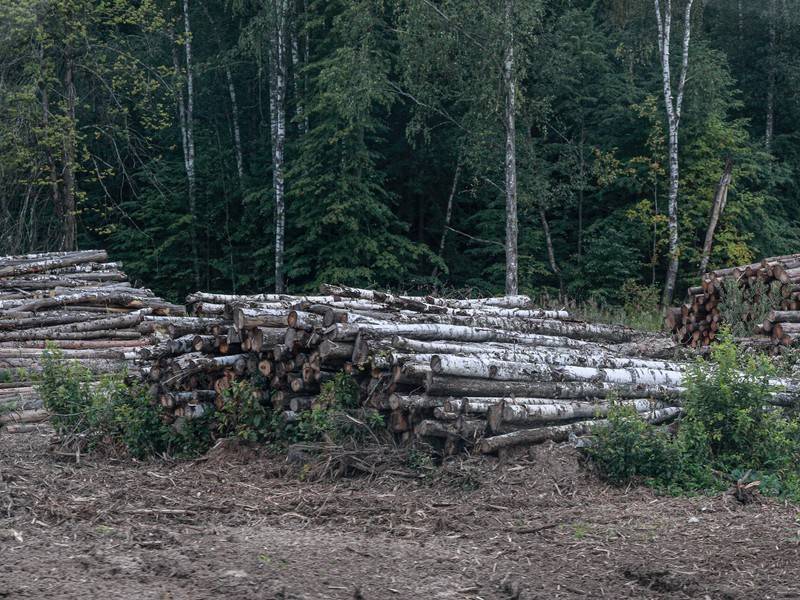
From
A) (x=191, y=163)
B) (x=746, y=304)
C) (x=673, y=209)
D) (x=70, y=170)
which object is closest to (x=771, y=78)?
(x=673, y=209)

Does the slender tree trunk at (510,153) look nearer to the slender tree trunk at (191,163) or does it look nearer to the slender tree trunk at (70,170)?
the slender tree trunk at (191,163)

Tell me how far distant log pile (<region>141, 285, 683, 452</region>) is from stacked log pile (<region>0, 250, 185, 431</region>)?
11.2 feet

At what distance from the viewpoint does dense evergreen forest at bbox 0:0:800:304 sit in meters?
23.7

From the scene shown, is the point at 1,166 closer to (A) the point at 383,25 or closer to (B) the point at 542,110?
(A) the point at 383,25

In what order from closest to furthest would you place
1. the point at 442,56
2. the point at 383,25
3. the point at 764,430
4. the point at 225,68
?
the point at 764,430 → the point at 442,56 → the point at 383,25 → the point at 225,68

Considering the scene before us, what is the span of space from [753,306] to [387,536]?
9161 millimetres

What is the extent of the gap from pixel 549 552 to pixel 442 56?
18.8 metres

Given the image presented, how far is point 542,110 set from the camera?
25328 mm

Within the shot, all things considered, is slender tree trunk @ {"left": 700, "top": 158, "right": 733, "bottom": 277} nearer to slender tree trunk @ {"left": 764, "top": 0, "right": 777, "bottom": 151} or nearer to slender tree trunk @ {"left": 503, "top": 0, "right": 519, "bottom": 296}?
slender tree trunk @ {"left": 764, "top": 0, "right": 777, "bottom": 151}

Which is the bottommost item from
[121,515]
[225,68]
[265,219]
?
[121,515]

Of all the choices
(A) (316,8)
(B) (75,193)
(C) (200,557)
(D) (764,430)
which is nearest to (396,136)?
(A) (316,8)

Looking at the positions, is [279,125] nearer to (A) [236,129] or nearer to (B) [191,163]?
(B) [191,163]

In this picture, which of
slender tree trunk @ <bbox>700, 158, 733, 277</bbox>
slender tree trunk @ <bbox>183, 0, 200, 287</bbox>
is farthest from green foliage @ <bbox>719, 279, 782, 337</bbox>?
slender tree trunk @ <bbox>183, 0, 200, 287</bbox>

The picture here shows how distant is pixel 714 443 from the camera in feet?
25.5
